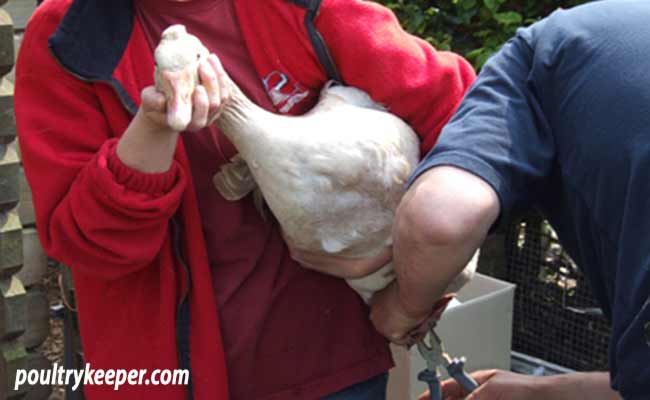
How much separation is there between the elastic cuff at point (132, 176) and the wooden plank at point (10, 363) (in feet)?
5.19

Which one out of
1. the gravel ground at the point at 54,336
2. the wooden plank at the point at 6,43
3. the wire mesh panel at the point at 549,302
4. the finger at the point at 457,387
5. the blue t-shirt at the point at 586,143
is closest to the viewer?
the blue t-shirt at the point at 586,143

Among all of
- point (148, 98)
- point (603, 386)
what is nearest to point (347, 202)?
point (148, 98)

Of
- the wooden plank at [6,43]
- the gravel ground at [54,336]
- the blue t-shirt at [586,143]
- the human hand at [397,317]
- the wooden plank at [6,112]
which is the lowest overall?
the gravel ground at [54,336]

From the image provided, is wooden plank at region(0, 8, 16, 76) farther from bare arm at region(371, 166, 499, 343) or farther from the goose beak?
bare arm at region(371, 166, 499, 343)

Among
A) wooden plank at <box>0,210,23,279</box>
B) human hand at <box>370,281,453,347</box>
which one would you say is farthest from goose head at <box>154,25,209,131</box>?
wooden plank at <box>0,210,23,279</box>

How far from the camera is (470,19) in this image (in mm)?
3330

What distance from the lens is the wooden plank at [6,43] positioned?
2564 millimetres

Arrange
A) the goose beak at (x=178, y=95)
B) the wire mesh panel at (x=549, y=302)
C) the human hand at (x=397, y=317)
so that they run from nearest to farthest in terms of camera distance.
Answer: the goose beak at (x=178, y=95) → the human hand at (x=397, y=317) → the wire mesh panel at (x=549, y=302)

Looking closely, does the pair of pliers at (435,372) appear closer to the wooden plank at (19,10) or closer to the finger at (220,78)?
the finger at (220,78)

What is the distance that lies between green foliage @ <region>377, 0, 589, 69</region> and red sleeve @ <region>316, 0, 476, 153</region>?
1.58 meters

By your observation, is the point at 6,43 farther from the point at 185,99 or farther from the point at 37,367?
the point at 185,99

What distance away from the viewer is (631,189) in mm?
1053

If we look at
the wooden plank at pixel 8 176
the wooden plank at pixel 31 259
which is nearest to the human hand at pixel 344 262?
the wooden plank at pixel 8 176

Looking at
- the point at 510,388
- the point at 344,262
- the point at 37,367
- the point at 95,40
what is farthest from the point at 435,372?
the point at 37,367
